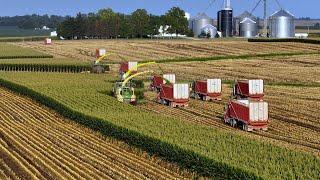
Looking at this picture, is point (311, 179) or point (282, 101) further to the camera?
point (282, 101)

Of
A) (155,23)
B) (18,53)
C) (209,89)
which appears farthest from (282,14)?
(209,89)

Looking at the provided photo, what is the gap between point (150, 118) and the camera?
3155 centimetres

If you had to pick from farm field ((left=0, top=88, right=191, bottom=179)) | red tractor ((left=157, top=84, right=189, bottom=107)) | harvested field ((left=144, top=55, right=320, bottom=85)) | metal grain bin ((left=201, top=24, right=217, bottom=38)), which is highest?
metal grain bin ((left=201, top=24, right=217, bottom=38))

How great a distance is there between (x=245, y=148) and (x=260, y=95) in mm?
20328

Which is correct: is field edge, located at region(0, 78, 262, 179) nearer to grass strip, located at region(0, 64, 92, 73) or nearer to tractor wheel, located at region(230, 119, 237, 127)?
tractor wheel, located at region(230, 119, 237, 127)

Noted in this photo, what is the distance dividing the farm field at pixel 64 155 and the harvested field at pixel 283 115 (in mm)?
7059

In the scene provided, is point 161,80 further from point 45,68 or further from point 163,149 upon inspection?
point 45,68

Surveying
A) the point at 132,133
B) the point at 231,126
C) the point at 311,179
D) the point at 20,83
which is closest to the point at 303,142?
the point at 231,126

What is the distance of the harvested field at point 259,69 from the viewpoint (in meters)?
60.8

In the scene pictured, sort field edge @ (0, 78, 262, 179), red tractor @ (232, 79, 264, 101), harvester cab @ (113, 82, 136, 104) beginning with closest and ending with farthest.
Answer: field edge @ (0, 78, 262, 179) → harvester cab @ (113, 82, 136, 104) → red tractor @ (232, 79, 264, 101)

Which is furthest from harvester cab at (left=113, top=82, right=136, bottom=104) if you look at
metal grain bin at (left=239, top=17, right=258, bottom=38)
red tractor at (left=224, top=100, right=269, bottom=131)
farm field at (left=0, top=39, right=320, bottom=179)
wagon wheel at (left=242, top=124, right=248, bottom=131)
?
metal grain bin at (left=239, top=17, right=258, bottom=38)

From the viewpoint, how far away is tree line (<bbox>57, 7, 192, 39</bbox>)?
188 m

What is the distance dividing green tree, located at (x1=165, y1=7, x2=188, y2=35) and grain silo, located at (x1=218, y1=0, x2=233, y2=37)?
10988 millimetres

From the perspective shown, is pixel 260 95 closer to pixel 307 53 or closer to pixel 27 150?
pixel 27 150
